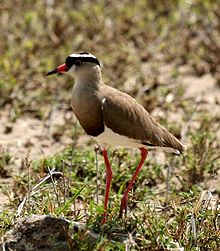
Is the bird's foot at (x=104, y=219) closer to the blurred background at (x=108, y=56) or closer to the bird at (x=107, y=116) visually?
the bird at (x=107, y=116)

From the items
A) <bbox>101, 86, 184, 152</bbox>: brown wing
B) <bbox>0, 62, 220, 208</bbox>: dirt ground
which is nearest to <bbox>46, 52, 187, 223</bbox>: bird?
<bbox>101, 86, 184, 152</bbox>: brown wing

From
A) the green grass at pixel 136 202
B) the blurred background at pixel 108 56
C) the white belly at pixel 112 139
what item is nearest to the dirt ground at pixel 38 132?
the blurred background at pixel 108 56

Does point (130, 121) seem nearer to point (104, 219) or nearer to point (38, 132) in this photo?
point (104, 219)

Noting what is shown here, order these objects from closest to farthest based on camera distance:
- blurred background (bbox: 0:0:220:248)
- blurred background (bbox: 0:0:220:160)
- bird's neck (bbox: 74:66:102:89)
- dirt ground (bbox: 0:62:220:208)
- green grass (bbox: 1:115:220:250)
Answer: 1. green grass (bbox: 1:115:220:250)
2. bird's neck (bbox: 74:66:102:89)
3. dirt ground (bbox: 0:62:220:208)
4. blurred background (bbox: 0:0:220:248)
5. blurred background (bbox: 0:0:220:160)

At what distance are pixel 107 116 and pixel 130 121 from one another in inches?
7.6

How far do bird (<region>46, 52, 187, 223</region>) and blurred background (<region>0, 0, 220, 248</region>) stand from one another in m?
0.90

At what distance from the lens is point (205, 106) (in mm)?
6730

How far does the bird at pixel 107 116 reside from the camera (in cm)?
394

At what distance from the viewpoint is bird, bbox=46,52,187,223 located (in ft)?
12.9

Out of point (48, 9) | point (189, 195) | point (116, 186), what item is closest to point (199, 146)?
point (116, 186)

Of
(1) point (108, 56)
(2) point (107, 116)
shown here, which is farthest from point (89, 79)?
(1) point (108, 56)

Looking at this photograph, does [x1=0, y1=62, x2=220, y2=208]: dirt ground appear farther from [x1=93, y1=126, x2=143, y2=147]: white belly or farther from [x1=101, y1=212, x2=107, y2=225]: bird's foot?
[x1=101, y1=212, x2=107, y2=225]: bird's foot

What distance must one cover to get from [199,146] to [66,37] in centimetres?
284

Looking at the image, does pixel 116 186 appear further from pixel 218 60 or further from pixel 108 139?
pixel 218 60
